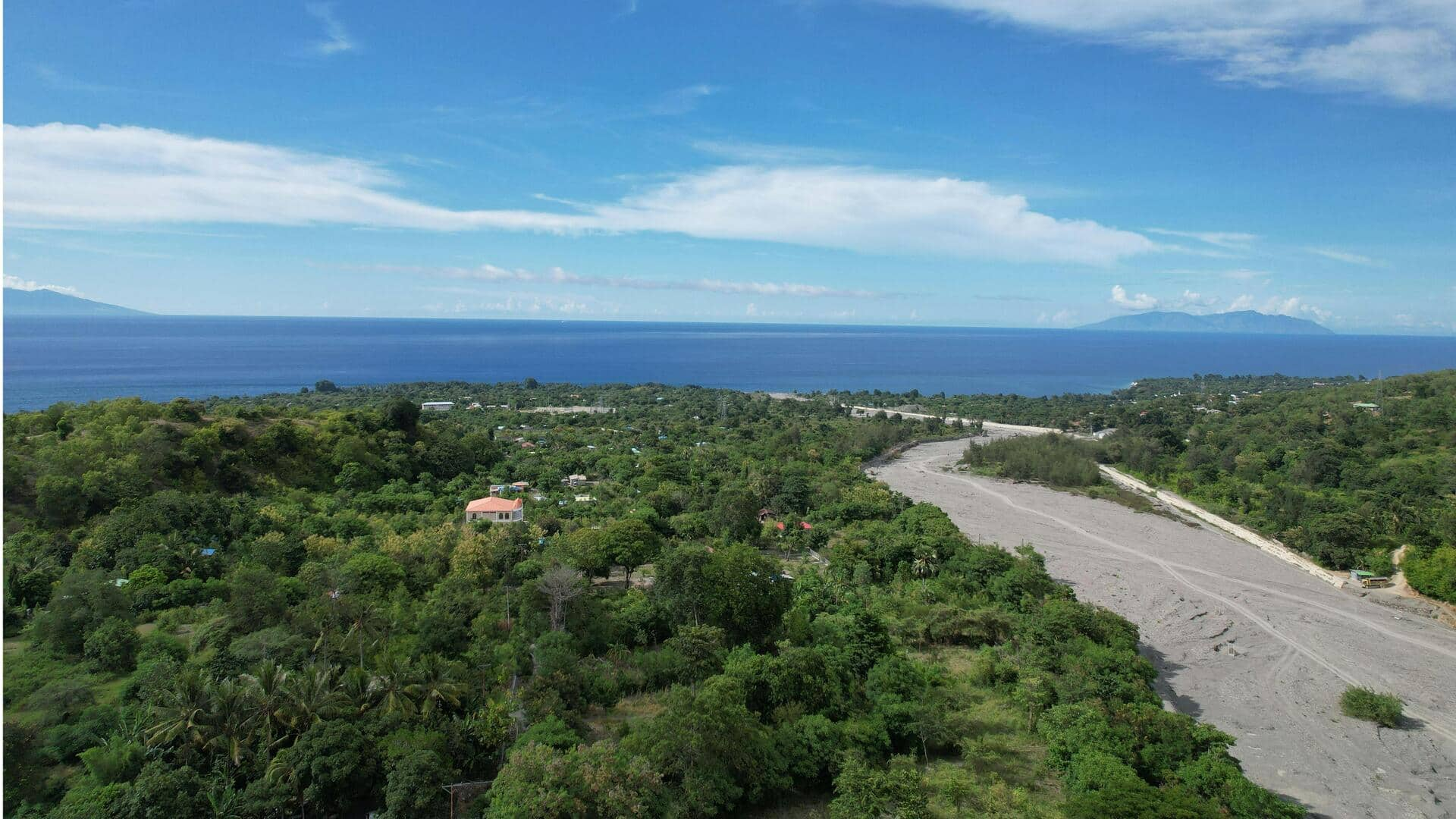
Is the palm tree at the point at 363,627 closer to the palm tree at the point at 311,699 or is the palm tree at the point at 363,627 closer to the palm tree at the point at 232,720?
the palm tree at the point at 311,699

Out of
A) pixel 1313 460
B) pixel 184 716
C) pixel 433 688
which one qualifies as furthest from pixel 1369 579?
pixel 184 716

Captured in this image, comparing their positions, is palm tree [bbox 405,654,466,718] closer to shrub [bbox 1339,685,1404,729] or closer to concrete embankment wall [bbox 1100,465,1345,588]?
shrub [bbox 1339,685,1404,729]

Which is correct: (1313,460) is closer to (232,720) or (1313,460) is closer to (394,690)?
(394,690)

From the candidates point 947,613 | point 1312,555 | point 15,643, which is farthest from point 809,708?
point 1312,555

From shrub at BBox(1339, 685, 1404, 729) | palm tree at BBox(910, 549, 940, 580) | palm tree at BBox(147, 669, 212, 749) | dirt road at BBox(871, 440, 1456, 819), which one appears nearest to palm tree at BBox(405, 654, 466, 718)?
palm tree at BBox(147, 669, 212, 749)

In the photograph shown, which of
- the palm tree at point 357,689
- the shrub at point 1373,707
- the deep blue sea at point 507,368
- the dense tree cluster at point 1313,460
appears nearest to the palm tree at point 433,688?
the palm tree at point 357,689

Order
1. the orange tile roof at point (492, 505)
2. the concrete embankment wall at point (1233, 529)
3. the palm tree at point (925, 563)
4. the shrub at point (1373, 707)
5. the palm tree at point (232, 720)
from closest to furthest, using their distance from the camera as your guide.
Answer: the palm tree at point (232, 720) → the shrub at point (1373, 707) → the palm tree at point (925, 563) → the orange tile roof at point (492, 505) → the concrete embankment wall at point (1233, 529)
